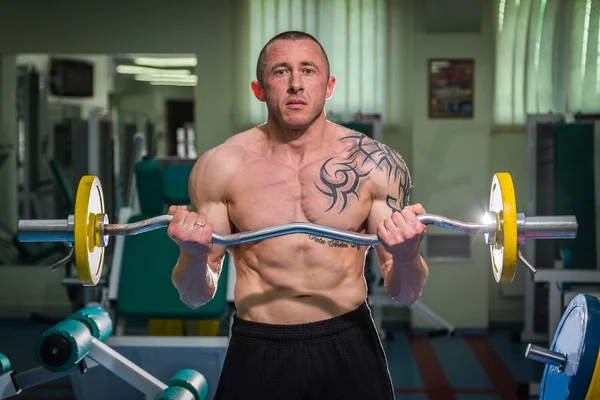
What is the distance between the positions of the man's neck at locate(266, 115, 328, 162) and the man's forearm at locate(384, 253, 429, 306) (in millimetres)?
336

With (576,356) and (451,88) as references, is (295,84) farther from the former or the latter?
(451,88)

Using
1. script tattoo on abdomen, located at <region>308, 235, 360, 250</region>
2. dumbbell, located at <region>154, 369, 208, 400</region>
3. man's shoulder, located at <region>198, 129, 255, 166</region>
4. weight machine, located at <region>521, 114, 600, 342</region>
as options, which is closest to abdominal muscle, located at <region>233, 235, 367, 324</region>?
script tattoo on abdomen, located at <region>308, 235, 360, 250</region>

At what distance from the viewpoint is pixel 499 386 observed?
3855mm

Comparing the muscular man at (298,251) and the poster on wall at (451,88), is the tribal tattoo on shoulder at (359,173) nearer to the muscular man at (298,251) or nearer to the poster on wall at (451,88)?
the muscular man at (298,251)

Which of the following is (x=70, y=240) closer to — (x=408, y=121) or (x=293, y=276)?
(x=293, y=276)

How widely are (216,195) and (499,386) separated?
2.63 m

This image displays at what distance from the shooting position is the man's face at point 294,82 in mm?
1660

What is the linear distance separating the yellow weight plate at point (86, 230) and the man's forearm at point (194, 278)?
0.20 metres

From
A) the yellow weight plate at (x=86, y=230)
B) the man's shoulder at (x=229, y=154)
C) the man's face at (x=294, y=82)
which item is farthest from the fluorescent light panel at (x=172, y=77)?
the yellow weight plate at (x=86, y=230)

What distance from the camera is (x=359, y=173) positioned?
1757mm

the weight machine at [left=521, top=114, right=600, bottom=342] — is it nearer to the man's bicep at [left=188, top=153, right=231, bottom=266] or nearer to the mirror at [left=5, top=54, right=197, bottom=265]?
the mirror at [left=5, top=54, right=197, bottom=265]

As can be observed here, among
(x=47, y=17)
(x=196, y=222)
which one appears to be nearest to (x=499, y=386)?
(x=196, y=222)

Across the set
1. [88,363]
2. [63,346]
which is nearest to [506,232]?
[63,346]

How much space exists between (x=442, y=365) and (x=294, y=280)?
112 inches
